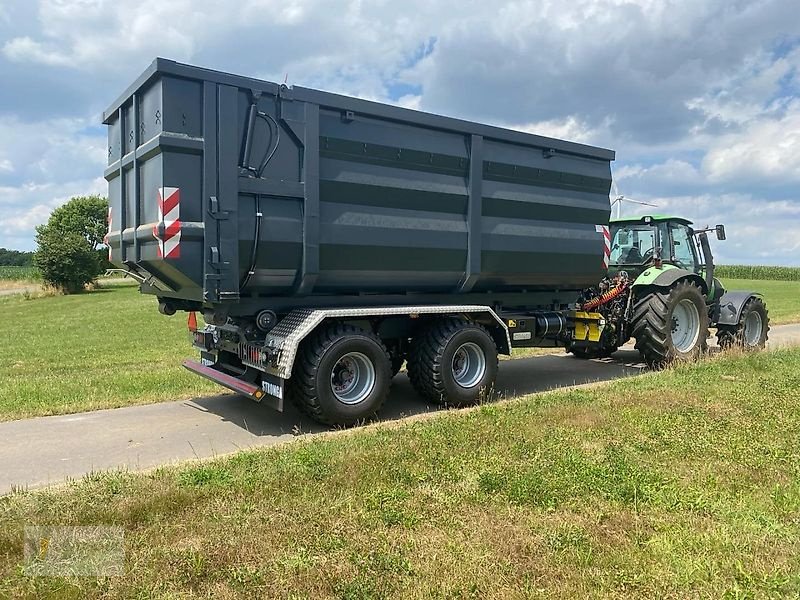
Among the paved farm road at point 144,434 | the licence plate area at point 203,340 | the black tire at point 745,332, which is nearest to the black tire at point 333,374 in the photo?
the paved farm road at point 144,434

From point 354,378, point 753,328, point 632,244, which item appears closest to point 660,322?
point 632,244

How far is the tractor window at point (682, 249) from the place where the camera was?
33.4 feet

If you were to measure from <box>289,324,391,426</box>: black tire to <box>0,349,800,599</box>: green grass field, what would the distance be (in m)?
0.53

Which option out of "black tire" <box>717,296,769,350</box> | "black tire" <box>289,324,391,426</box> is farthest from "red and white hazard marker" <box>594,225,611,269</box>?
"black tire" <box>289,324,391,426</box>

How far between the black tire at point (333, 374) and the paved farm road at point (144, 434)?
335 millimetres

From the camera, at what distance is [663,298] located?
9227 mm

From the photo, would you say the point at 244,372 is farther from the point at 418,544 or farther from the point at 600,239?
the point at 600,239

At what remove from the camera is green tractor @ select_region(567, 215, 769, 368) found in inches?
363

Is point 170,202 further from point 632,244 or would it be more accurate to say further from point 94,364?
point 632,244

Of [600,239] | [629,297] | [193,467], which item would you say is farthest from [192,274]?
[629,297]

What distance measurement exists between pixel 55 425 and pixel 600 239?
23.0 feet

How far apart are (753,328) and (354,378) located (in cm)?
871

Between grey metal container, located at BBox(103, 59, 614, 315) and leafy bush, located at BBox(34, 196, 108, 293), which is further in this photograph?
leafy bush, located at BBox(34, 196, 108, 293)

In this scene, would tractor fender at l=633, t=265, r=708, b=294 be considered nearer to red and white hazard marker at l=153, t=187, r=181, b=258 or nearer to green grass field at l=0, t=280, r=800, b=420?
green grass field at l=0, t=280, r=800, b=420
